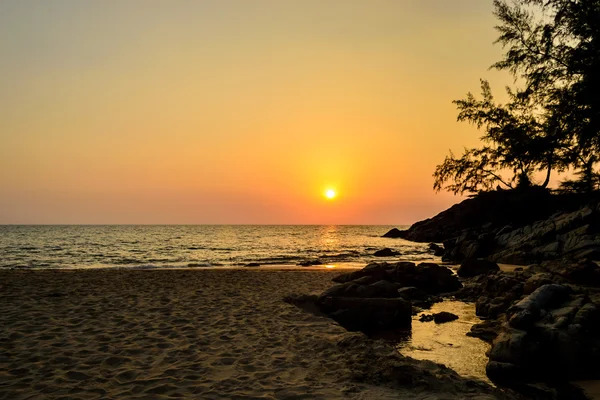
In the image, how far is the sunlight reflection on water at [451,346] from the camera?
7.97 meters

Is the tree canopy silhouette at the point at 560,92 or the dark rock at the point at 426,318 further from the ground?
the tree canopy silhouette at the point at 560,92

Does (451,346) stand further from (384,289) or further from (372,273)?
(372,273)

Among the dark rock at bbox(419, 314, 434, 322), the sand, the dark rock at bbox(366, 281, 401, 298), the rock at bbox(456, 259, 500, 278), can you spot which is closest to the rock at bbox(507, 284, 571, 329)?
the sand

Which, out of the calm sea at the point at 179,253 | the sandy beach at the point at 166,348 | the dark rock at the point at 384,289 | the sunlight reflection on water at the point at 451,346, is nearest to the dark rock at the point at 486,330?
the sunlight reflection on water at the point at 451,346

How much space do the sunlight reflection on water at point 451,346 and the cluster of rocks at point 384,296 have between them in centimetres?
74

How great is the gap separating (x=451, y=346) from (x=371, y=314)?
2.45m

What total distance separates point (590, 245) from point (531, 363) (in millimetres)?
17457

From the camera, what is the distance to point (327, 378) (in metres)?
6.77

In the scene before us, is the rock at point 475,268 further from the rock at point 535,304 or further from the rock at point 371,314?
the rock at point 535,304

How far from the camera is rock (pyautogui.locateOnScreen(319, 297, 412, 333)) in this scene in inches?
434

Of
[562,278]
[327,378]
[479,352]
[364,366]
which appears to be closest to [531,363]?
[479,352]

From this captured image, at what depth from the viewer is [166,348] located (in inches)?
325

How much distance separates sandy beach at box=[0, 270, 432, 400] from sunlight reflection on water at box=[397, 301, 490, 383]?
1.74m

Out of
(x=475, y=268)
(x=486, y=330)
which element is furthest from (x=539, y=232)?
(x=486, y=330)
